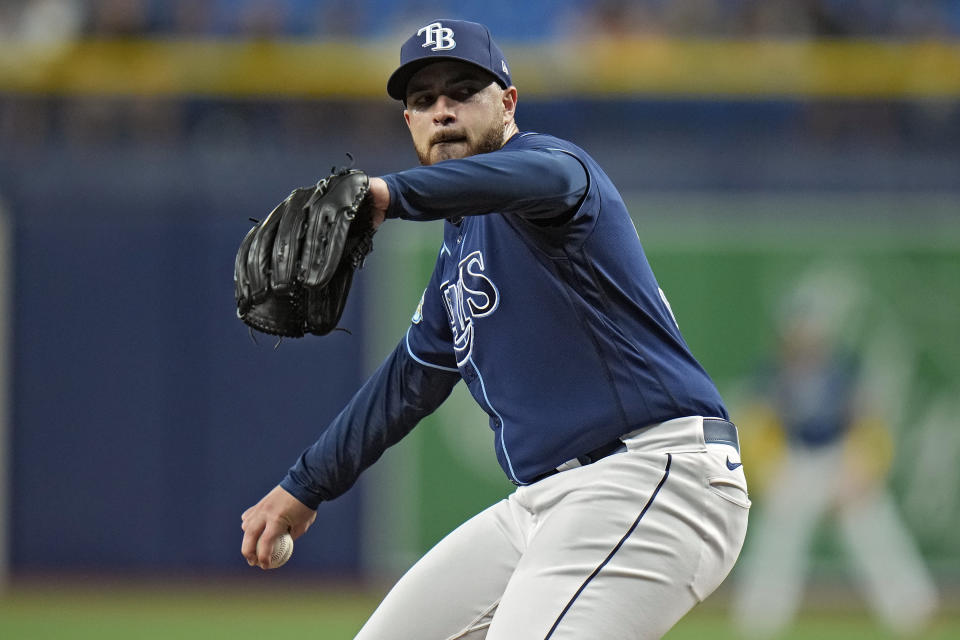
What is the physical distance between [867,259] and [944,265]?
545mm

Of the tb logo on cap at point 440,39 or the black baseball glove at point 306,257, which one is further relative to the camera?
the tb logo on cap at point 440,39

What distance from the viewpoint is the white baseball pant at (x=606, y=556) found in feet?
9.52

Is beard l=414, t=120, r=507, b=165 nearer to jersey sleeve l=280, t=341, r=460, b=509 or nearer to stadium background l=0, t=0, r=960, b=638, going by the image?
jersey sleeve l=280, t=341, r=460, b=509

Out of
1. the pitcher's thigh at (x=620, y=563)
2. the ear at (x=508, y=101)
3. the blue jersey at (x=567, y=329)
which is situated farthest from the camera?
the ear at (x=508, y=101)

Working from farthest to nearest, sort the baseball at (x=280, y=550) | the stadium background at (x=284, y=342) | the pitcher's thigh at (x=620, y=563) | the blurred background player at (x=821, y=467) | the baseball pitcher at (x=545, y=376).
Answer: the stadium background at (x=284, y=342)
the blurred background player at (x=821, y=467)
the baseball at (x=280, y=550)
the pitcher's thigh at (x=620, y=563)
the baseball pitcher at (x=545, y=376)

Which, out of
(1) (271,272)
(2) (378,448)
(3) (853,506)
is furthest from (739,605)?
(1) (271,272)

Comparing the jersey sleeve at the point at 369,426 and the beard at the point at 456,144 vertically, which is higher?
the beard at the point at 456,144

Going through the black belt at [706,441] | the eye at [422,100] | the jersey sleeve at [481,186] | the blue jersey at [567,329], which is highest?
the eye at [422,100]

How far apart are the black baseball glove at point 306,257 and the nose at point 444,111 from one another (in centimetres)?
59

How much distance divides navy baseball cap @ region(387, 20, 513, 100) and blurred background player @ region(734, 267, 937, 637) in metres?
6.42

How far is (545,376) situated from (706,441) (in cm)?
40

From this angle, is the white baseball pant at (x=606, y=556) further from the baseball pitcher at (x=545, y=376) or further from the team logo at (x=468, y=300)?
the team logo at (x=468, y=300)

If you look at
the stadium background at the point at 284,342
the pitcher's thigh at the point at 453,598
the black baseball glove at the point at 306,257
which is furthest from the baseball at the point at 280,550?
the stadium background at the point at 284,342

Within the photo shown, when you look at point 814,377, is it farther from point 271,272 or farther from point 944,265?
point 271,272
